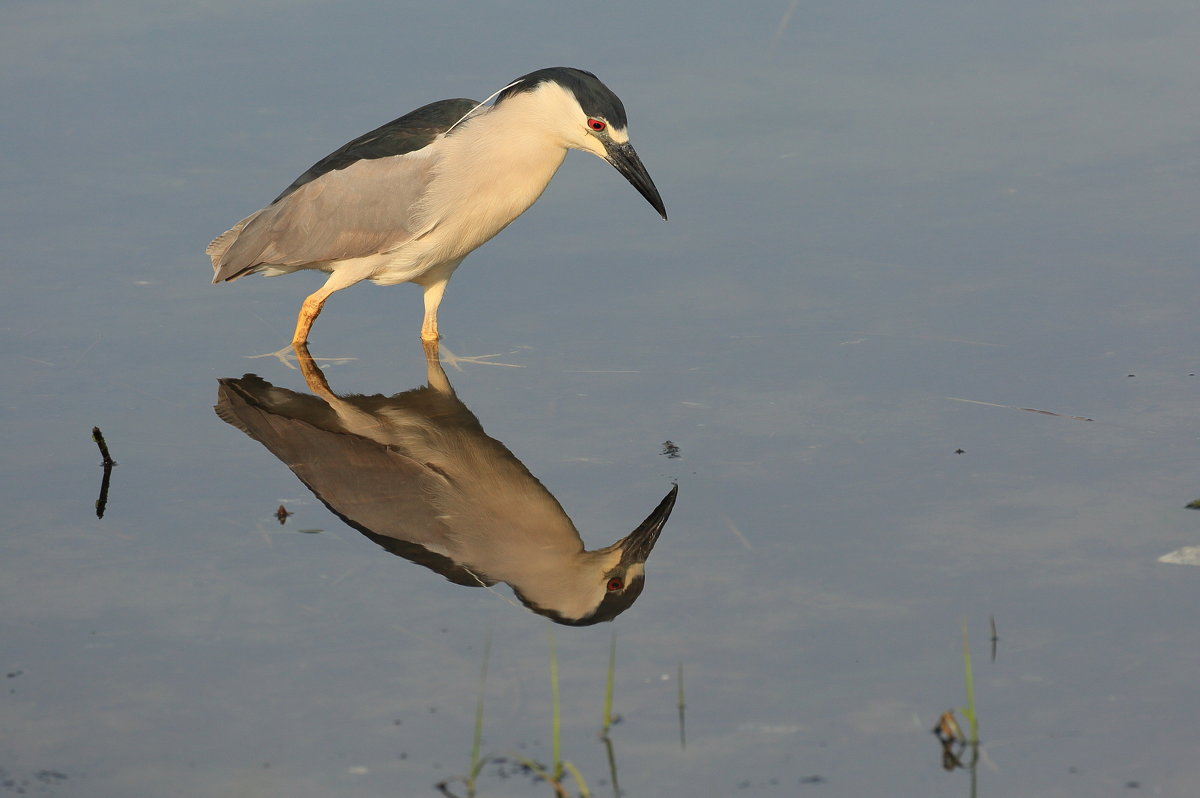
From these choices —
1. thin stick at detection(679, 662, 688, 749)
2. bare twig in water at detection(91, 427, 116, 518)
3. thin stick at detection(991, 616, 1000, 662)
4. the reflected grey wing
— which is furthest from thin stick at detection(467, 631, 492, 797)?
bare twig in water at detection(91, 427, 116, 518)

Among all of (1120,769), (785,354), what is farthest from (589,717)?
(785,354)

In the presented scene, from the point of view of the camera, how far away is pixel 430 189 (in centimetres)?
644

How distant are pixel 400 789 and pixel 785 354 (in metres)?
2.89

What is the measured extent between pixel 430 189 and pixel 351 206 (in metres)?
0.39

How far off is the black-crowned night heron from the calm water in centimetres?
30

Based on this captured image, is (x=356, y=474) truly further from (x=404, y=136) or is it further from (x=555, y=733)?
(x=555, y=733)

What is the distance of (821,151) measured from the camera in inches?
312

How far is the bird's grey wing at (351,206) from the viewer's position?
6516mm

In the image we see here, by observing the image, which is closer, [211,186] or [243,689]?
[243,689]

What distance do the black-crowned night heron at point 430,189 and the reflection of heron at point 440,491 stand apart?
424 millimetres

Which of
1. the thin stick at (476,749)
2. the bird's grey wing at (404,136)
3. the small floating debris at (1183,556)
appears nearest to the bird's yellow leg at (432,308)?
the bird's grey wing at (404,136)

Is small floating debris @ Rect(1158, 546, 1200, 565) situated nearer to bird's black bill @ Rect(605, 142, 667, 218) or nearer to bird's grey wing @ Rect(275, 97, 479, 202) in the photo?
bird's black bill @ Rect(605, 142, 667, 218)

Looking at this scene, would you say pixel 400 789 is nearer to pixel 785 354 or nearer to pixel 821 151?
pixel 785 354

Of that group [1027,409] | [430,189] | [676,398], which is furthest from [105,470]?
[1027,409]
